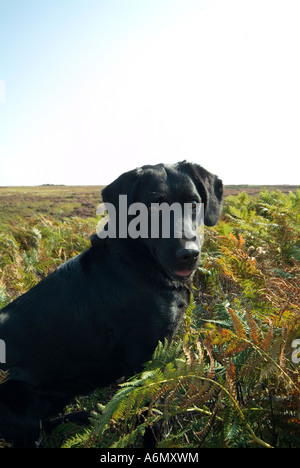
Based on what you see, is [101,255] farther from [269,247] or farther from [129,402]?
[269,247]

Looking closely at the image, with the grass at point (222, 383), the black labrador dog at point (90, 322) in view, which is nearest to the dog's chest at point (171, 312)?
the black labrador dog at point (90, 322)

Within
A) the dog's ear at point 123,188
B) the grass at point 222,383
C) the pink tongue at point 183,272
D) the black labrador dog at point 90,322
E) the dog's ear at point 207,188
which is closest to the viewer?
the grass at point 222,383

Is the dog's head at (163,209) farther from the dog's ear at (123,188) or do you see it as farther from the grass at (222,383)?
the grass at (222,383)

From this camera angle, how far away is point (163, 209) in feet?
9.32

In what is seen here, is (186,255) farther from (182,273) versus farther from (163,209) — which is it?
(163,209)

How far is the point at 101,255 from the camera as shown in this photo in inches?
108

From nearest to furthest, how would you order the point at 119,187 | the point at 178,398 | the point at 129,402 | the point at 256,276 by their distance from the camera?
1. the point at 129,402
2. the point at 178,398
3. the point at 119,187
4. the point at 256,276

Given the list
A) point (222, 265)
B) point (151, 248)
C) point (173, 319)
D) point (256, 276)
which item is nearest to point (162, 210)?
point (151, 248)

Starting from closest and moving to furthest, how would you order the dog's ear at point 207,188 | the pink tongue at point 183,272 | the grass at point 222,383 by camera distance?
1. the grass at point 222,383
2. the pink tongue at point 183,272
3. the dog's ear at point 207,188

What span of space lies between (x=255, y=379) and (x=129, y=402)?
3.04 feet

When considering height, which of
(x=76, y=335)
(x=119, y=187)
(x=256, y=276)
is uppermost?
(x=119, y=187)

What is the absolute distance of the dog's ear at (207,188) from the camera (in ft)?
10.4

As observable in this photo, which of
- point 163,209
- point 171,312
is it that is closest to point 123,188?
point 163,209

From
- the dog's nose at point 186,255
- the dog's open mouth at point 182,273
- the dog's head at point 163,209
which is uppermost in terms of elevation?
the dog's head at point 163,209
